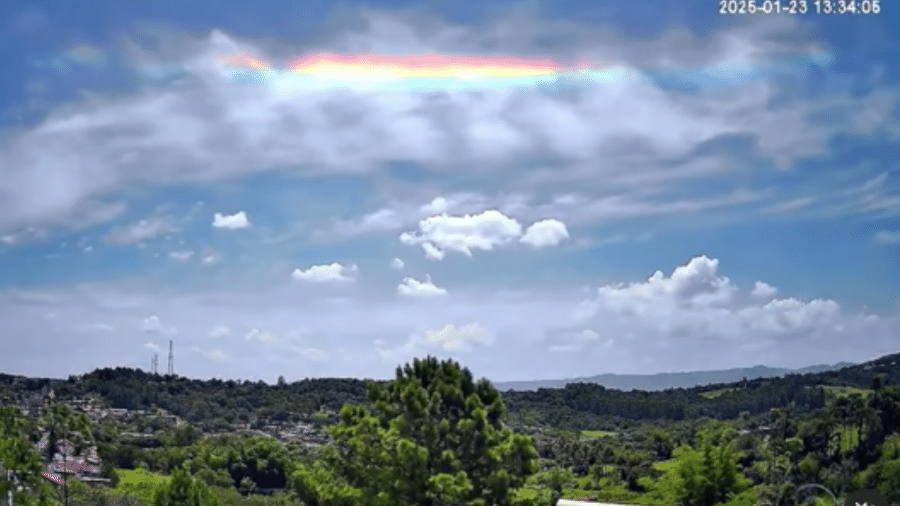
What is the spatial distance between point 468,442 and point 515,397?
14401 cm

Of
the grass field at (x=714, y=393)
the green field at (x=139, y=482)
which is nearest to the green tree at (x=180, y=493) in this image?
the green field at (x=139, y=482)

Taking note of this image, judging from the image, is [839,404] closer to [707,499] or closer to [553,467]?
[553,467]

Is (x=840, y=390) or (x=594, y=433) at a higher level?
(x=840, y=390)

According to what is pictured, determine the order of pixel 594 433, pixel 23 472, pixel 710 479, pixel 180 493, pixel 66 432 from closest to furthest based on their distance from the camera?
pixel 23 472, pixel 710 479, pixel 66 432, pixel 180 493, pixel 594 433

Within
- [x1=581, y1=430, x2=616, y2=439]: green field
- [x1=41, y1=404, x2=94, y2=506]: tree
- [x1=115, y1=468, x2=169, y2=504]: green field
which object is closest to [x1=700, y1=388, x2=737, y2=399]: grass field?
[x1=581, y1=430, x2=616, y2=439]: green field

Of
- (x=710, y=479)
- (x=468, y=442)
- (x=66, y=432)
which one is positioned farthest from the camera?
(x=66, y=432)

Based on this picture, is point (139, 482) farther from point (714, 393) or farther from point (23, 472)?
point (714, 393)

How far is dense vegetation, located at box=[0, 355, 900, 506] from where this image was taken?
30.3 m

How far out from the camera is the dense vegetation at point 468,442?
30.3 metres

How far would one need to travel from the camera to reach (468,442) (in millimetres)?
30234

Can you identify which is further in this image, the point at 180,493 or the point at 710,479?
the point at 180,493

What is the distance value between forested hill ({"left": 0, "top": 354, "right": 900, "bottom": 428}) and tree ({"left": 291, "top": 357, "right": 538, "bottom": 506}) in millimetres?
104117

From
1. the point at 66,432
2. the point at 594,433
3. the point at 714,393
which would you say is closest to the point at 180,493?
the point at 66,432

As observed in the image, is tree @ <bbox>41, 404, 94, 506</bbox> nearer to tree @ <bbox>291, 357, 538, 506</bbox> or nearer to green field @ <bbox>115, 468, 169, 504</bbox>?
green field @ <bbox>115, 468, 169, 504</bbox>
